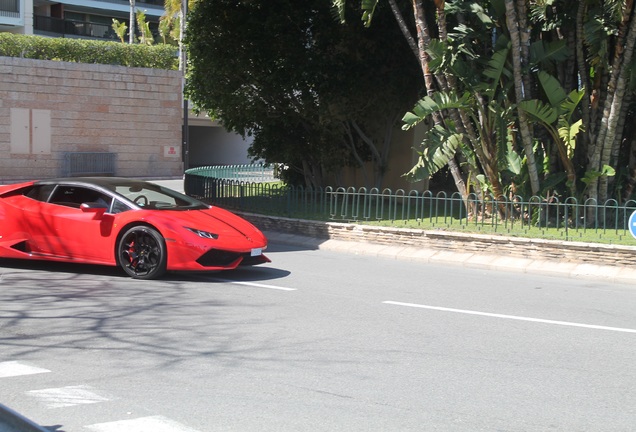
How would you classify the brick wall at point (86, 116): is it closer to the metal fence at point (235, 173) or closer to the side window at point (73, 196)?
the metal fence at point (235, 173)

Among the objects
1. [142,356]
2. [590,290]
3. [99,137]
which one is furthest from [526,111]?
[99,137]

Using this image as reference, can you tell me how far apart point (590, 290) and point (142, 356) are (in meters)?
6.80

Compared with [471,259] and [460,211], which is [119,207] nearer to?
[471,259]

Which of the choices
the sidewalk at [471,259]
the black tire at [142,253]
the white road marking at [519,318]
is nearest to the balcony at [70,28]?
the sidewalk at [471,259]

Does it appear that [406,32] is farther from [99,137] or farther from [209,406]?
[99,137]

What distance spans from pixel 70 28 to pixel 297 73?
119 ft

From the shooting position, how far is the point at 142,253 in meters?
11.0

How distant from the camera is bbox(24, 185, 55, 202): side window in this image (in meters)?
→ 11.8

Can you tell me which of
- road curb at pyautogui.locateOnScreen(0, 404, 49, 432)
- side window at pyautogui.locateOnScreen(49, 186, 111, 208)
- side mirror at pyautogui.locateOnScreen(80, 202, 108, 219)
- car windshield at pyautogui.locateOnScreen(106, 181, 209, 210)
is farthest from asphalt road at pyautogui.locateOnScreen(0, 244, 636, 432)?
road curb at pyautogui.locateOnScreen(0, 404, 49, 432)

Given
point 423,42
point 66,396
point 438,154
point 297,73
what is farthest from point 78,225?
point 297,73

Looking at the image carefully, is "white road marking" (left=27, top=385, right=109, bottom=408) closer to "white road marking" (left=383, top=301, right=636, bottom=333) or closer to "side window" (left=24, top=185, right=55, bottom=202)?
"white road marking" (left=383, top=301, right=636, bottom=333)

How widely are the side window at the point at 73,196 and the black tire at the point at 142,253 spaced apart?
0.90 meters

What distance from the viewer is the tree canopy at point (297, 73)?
62.2ft

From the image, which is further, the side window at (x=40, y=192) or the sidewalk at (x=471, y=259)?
the sidewalk at (x=471, y=259)
